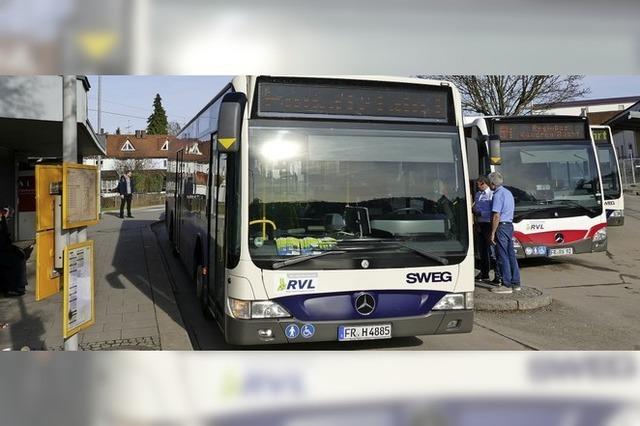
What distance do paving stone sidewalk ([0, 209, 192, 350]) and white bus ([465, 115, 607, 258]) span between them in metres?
5.70

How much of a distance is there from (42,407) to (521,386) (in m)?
3.84

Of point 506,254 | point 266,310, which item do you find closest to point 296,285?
point 266,310

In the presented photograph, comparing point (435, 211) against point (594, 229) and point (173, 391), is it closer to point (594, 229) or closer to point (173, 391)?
point (173, 391)

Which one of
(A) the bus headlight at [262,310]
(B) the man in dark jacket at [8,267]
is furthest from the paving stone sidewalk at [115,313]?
(A) the bus headlight at [262,310]

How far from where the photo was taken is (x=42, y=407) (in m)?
3.82

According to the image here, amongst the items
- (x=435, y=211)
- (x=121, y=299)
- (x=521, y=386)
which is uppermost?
(x=435, y=211)

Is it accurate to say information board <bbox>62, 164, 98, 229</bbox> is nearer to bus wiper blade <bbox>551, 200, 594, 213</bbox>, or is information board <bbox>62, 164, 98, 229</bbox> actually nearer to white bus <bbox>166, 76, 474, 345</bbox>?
white bus <bbox>166, 76, 474, 345</bbox>

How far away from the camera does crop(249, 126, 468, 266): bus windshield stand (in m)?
4.06

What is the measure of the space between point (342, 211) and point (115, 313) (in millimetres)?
2937

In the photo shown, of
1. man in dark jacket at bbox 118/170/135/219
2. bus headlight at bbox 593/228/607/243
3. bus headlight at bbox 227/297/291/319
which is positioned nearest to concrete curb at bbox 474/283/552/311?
bus headlight at bbox 593/228/607/243

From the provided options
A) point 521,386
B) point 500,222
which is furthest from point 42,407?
point 500,222

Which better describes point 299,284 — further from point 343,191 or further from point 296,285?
point 343,191

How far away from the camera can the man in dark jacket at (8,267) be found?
734cm

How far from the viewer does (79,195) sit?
383 centimetres
